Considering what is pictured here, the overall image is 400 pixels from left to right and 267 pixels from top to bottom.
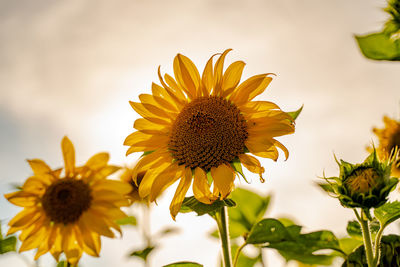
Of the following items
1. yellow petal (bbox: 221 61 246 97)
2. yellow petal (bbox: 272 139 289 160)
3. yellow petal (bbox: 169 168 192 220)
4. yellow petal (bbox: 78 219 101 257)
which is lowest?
yellow petal (bbox: 78 219 101 257)

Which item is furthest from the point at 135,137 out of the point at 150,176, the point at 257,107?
the point at 257,107

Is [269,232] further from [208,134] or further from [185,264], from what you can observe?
[208,134]

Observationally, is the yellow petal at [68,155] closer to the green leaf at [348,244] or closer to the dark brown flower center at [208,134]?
the dark brown flower center at [208,134]

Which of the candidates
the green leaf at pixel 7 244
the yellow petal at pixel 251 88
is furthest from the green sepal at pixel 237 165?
the green leaf at pixel 7 244

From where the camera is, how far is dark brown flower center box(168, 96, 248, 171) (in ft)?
5.86

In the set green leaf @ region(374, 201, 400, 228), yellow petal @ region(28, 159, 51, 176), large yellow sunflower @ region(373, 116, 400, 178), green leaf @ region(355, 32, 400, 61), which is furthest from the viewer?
large yellow sunflower @ region(373, 116, 400, 178)

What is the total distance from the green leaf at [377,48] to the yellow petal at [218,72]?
70cm

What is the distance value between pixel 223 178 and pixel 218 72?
440mm

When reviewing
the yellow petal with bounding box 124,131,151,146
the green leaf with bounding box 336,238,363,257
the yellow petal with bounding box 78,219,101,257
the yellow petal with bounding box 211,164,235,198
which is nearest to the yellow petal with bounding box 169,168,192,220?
the yellow petal with bounding box 211,164,235,198

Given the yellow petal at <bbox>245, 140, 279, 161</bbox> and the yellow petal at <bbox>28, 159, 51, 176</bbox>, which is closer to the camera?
the yellow petal at <bbox>245, 140, 279, 161</bbox>

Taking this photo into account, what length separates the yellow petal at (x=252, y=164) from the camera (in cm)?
168

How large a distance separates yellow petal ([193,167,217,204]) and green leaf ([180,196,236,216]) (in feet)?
0.06

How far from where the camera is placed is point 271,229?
68.2 inches

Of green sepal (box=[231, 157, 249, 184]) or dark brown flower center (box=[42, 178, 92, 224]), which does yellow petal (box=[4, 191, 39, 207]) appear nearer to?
dark brown flower center (box=[42, 178, 92, 224])
